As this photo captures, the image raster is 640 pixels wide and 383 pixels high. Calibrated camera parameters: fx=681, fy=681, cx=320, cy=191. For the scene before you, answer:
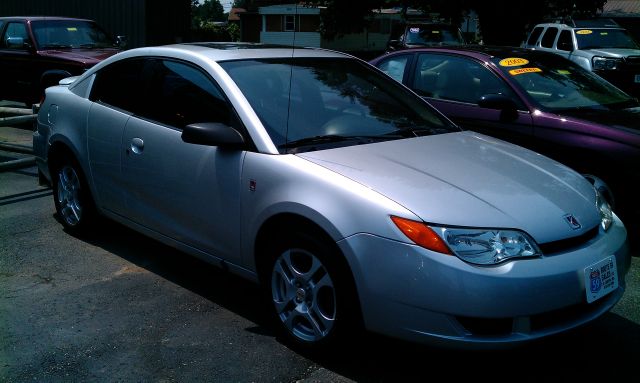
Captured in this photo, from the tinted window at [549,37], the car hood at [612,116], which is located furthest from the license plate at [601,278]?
the tinted window at [549,37]

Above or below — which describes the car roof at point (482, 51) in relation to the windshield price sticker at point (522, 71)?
above

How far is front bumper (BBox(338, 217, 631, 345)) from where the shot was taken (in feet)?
9.67

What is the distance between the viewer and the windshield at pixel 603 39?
15.0m

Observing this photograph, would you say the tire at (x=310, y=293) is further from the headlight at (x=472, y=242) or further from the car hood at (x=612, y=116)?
the car hood at (x=612, y=116)

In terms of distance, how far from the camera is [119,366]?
3.39m

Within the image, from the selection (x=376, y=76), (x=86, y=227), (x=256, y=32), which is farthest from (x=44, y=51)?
(x=256, y=32)

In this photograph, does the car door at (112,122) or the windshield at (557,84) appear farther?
the windshield at (557,84)

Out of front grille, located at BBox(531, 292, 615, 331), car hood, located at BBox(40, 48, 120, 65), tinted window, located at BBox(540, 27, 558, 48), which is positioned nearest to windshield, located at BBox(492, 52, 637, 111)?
front grille, located at BBox(531, 292, 615, 331)

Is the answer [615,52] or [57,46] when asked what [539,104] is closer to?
[57,46]

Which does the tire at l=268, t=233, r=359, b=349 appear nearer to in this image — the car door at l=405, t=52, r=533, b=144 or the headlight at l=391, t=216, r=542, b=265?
the headlight at l=391, t=216, r=542, b=265

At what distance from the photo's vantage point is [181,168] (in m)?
4.11

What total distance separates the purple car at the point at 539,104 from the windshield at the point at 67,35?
643cm

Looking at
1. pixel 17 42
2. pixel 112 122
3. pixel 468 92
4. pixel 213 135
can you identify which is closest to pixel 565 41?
pixel 468 92

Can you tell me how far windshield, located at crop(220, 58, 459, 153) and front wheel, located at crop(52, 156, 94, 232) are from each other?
1.78m
